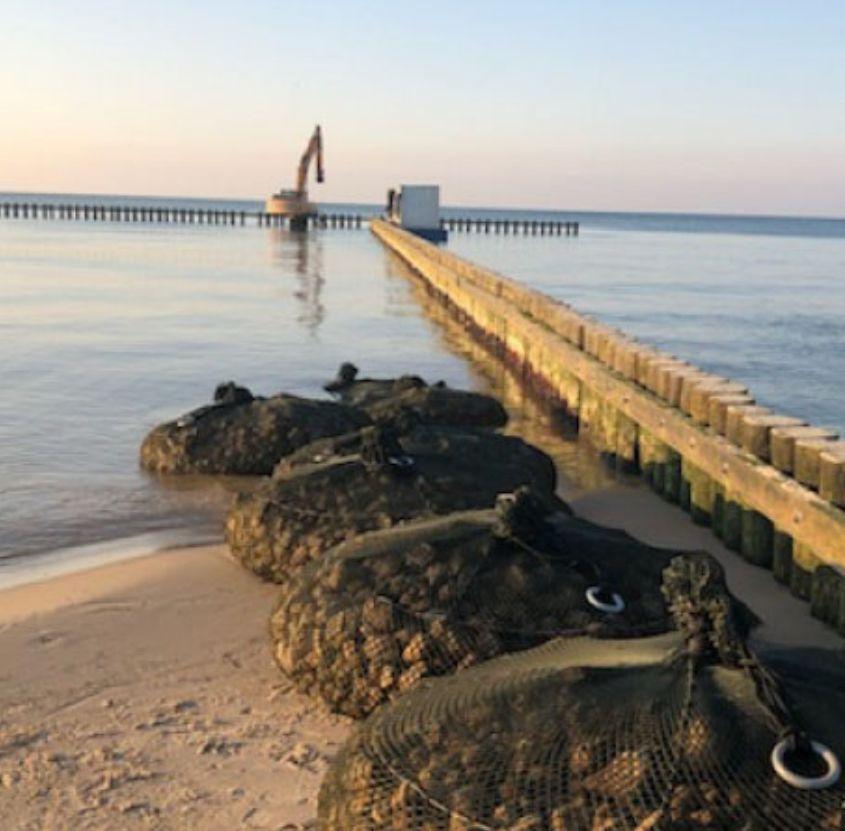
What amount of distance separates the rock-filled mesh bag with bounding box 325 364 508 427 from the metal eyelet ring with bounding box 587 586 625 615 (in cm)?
668

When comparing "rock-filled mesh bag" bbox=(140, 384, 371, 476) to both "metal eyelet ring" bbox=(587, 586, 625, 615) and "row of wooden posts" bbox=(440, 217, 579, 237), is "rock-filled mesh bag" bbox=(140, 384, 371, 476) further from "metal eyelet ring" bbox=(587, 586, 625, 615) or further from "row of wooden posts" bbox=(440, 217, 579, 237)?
"row of wooden posts" bbox=(440, 217, 579, 237)

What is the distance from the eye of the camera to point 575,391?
14445 mm

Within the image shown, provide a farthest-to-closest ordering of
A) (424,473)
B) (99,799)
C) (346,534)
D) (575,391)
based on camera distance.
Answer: (575,391), (424,473), (346,534), (99,799)

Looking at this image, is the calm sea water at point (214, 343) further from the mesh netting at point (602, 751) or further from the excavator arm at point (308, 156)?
the excavator arm at point (308, 156)

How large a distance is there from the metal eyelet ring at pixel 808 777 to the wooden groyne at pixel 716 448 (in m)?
3.42

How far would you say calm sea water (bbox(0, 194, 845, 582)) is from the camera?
1074 cm

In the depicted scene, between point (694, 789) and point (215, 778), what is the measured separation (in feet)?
7.18

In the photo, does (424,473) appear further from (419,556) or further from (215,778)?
(215,778)

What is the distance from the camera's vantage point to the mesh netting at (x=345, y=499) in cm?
742

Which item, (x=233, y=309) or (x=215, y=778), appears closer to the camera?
(x=215, y=778)

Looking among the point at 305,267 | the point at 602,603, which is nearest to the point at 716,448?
the point at 602,603

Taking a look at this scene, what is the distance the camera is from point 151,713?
18.5ft

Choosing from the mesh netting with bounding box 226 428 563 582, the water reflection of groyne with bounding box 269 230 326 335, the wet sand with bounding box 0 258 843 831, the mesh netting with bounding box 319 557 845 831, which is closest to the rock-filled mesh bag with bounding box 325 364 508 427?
the mesh netting with bounding box 226 428 563 582

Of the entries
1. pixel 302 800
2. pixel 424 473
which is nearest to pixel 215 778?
pixel 302 800
